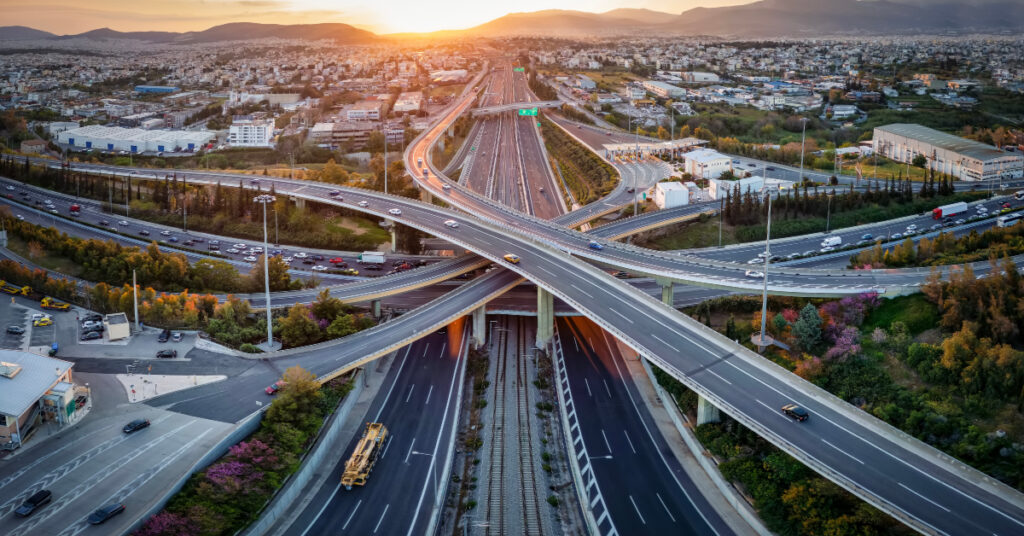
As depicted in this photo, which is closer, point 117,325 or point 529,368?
point 117,325

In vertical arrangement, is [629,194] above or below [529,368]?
above

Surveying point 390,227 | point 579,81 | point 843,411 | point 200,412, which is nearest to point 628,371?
point 843,411

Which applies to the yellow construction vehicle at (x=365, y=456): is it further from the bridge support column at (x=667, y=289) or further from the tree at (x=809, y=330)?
the tree at (x=809, y=330)

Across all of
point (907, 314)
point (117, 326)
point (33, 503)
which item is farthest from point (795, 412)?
point (117, 326)

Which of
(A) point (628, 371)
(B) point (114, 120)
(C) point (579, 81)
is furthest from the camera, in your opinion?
(C) point (579, 81)

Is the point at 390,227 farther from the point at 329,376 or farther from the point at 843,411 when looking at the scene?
the point at 843,411

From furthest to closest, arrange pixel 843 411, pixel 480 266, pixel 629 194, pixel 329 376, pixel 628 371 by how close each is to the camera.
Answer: pixel 629 194, pixel 480 266, pixel 628 371, pixel 329 376, pixel 843 411

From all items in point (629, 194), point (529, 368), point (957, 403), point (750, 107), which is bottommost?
point (529, 368)
